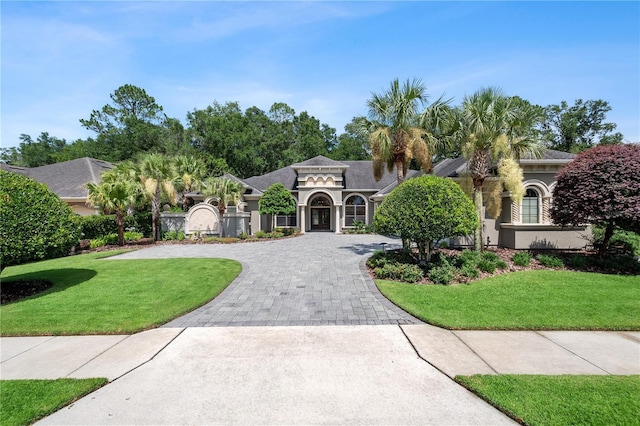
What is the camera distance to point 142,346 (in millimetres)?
5223

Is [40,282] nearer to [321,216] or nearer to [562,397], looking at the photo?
[562,397]

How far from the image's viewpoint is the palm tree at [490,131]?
11070 mm

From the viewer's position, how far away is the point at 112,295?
7.97 meters

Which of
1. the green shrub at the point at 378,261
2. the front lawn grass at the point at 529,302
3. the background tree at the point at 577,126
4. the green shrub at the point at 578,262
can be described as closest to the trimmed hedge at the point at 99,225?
the green shrub at the point at 378,261

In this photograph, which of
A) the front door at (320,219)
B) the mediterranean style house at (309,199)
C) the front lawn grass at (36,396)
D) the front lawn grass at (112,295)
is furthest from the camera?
the front door at (320,219)

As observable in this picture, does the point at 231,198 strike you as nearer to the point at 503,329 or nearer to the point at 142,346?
the point at 142,346

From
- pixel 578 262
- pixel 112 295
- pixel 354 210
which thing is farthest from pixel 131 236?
pixel 578 262

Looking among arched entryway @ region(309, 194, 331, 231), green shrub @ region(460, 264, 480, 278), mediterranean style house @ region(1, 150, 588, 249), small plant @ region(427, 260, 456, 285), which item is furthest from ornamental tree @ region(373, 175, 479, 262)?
arched entryway @ region(309, 194, 331, 231)

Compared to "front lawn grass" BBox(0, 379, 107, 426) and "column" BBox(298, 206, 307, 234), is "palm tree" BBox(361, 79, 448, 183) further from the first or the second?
"column" BBox(298, 206, 307, 234)

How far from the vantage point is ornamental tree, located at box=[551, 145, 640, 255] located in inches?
389

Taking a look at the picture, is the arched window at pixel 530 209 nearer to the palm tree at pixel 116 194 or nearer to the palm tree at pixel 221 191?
the palm tree at pixel 221 191

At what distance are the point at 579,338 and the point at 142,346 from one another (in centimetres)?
834

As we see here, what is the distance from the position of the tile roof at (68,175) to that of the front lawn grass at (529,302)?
27.2 metres

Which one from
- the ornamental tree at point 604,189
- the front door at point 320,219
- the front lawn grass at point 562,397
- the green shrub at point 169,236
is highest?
the ornamental tree at point 604,189
